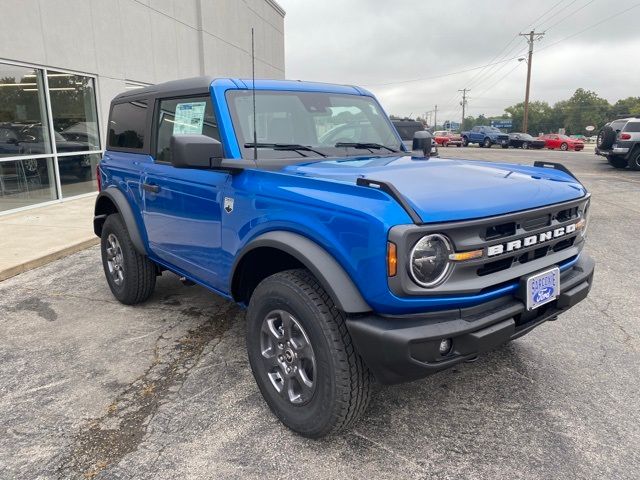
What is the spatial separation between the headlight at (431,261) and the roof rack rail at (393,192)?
0.10m

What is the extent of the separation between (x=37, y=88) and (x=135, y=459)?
31.0 ft

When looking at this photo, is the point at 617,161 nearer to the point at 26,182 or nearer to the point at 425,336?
the point at 26,182

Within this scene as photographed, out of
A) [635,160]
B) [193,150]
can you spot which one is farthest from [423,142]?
[635,160]

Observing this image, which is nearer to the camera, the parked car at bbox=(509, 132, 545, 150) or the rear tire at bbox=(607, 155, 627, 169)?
the rear tire at bbox=(607, 155, 627, 169)

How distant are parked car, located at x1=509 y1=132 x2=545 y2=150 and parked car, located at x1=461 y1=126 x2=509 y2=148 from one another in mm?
511

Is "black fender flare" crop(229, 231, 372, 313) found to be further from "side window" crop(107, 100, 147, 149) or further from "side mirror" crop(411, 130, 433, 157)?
"side window" crop(107, 100, 147, 149)

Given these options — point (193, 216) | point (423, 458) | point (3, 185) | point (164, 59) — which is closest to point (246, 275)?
point (193, 216)

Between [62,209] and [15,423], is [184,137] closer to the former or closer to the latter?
[15,423]

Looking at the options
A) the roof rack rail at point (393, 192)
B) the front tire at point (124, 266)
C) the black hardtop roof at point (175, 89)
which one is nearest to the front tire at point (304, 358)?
the roof rack rail at point (393, 192)

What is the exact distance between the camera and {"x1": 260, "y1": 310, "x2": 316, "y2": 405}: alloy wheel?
2.50m

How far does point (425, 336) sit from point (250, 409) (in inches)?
50.6

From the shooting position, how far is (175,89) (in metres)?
3.70

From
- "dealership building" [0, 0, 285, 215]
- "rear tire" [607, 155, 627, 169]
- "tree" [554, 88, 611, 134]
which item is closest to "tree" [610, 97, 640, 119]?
"tree" [554, 88, 611, 134]

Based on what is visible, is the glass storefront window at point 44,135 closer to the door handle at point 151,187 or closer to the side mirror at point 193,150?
the door handle at point 151,187
